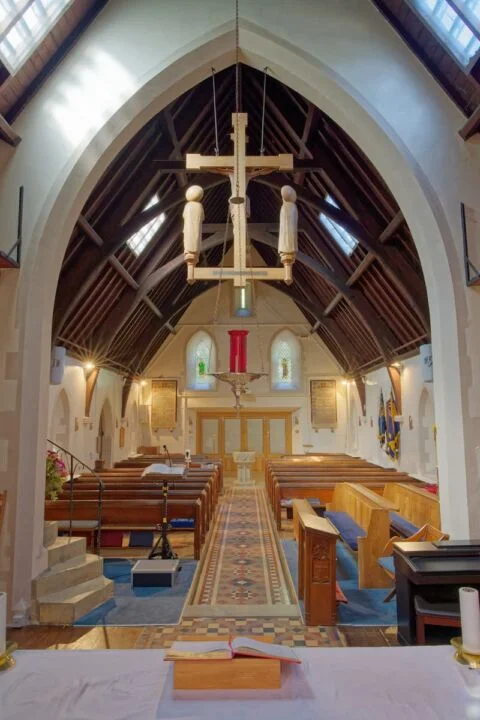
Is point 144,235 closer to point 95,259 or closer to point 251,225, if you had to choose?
point 251,225

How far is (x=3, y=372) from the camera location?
4.61m

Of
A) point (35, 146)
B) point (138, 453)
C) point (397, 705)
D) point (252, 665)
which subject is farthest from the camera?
point (138, 453)

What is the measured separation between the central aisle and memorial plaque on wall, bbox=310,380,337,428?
7.57 m

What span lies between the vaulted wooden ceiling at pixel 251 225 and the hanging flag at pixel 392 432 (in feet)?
4.08

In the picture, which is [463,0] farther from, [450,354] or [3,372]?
[3,372]

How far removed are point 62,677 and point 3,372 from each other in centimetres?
341

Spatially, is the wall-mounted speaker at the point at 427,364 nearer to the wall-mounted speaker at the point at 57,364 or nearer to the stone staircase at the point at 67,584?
the stone staircase at the point at 67,584

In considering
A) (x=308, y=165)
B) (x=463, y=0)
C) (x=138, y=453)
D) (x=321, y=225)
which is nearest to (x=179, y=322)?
(x=138, y=453)

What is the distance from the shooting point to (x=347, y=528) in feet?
21.7

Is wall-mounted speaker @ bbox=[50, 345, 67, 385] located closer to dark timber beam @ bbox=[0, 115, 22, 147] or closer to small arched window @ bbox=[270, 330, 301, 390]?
dark timber beam @ bbox=[0, 115, 22, 147]

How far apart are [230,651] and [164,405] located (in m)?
15.2

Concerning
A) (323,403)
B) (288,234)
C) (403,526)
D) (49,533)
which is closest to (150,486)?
(49,533)

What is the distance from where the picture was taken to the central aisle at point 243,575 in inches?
190

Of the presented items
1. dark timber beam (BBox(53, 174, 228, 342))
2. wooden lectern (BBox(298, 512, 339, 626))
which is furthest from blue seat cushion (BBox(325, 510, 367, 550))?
dark timber beam (BBox(53, 174, 228, 342))
